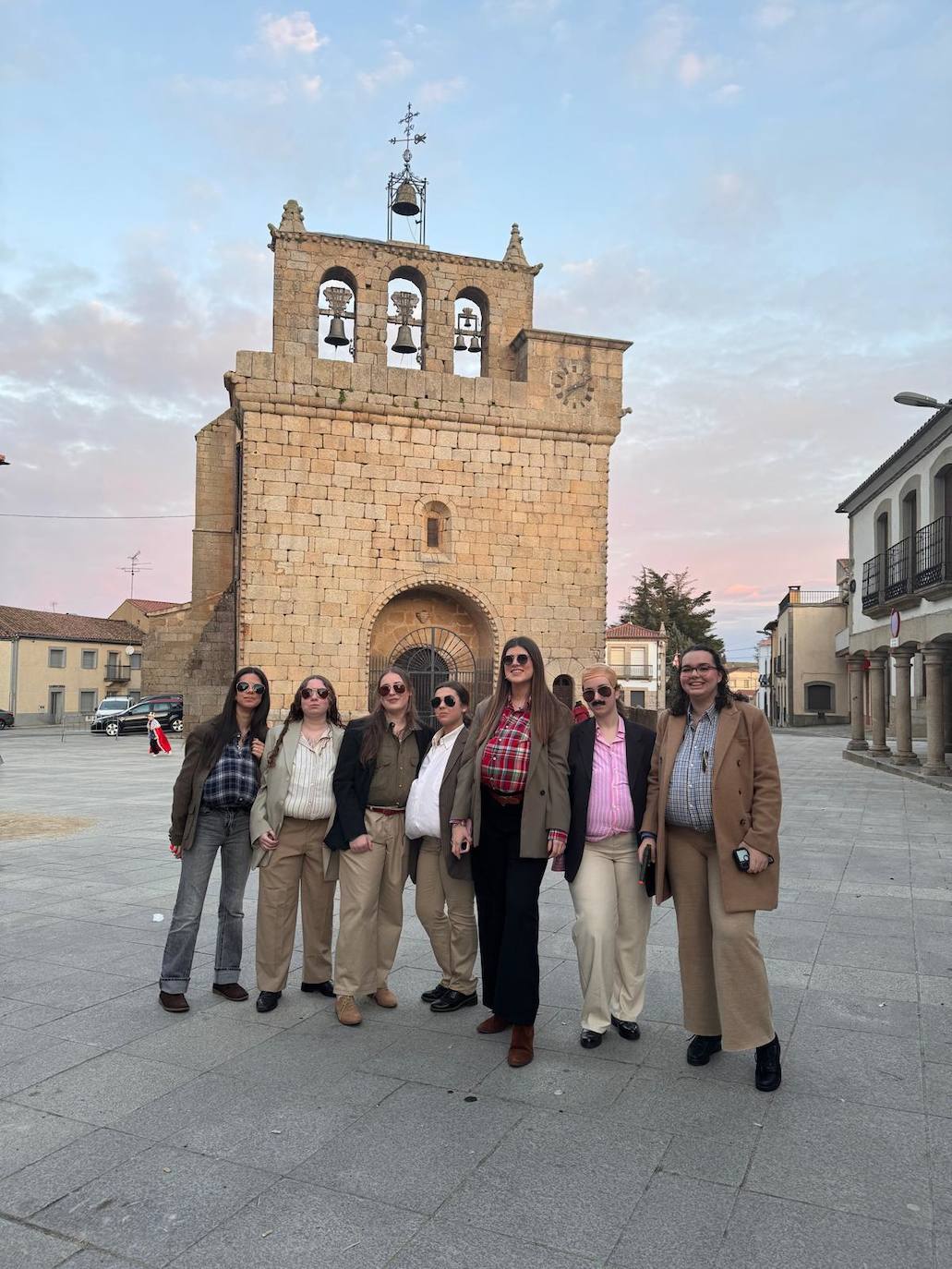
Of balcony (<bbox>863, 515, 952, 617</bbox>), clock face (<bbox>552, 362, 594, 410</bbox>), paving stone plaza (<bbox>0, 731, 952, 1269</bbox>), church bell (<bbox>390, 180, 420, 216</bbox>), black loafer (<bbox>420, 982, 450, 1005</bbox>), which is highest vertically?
church bell (<bbox>390, 180, 420, 216</bbox>)

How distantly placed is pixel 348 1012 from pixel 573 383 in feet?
53.0

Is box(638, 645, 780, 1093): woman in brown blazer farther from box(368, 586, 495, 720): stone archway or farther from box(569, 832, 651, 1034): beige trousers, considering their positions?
box(368, 586, 495, 720): stone archway

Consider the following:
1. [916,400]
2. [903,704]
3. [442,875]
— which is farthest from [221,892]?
[903,704]

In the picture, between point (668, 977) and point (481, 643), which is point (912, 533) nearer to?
point (481, 643)

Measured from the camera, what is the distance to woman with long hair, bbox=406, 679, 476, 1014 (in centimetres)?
410

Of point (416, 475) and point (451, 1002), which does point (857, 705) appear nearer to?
point (416, 475)

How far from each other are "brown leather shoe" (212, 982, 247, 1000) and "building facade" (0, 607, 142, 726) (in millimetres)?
42170

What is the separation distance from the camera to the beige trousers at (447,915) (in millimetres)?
A: 4156

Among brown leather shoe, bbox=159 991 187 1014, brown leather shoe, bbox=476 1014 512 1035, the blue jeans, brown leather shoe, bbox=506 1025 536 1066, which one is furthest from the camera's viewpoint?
the blue jeans

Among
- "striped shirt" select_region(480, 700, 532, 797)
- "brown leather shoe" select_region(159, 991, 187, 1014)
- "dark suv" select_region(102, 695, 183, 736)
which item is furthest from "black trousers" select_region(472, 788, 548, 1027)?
"dark suv" select_region(102, 695, 183, 736)

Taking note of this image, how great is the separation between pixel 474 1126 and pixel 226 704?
7.46 ft

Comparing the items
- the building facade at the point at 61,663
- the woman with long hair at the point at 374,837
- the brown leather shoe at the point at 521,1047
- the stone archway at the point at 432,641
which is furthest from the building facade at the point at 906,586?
the building facade at the point at 61,663

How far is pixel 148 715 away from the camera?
29578mm

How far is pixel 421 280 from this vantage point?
18.3 metres
